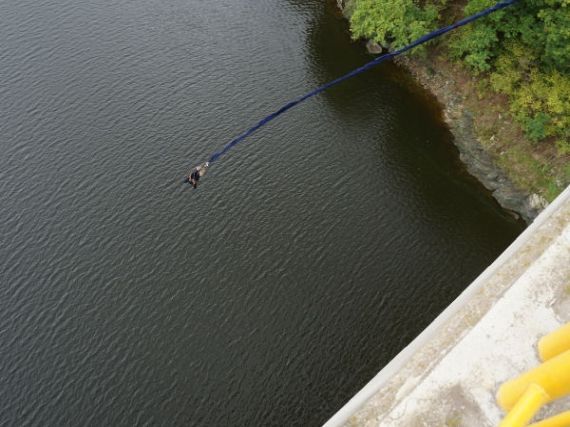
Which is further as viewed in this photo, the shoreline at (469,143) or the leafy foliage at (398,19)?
the leafy foliage at (398,19)

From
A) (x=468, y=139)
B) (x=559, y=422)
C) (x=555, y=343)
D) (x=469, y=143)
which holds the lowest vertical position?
(x=469, y=143)

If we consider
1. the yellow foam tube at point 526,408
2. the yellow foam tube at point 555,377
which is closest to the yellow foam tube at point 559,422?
the yellow foam tube at point 555,377

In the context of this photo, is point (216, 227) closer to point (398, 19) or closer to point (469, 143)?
point (469, 143)

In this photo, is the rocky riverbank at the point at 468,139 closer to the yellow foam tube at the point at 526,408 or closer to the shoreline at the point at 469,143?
the shoreline at the point at 469,143

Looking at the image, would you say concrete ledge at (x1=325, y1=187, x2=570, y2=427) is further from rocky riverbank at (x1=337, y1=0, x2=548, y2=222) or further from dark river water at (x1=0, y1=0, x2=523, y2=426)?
rocky riverbank at (x1=337, y1=0, x2=548, y2=222)

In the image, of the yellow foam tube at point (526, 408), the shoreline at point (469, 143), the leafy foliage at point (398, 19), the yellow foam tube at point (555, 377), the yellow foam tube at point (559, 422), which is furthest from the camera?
the leafy foliage at point (398, 19)

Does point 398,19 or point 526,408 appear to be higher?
point 398,19

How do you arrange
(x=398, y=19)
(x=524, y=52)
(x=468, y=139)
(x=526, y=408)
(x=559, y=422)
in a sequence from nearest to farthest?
(x=526, y=408) → (x=559, y=422) → (x=524, y=52) → (x=468, y=139) → (x=398, y=19)

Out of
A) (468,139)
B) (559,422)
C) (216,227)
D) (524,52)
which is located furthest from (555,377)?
(524,52)
